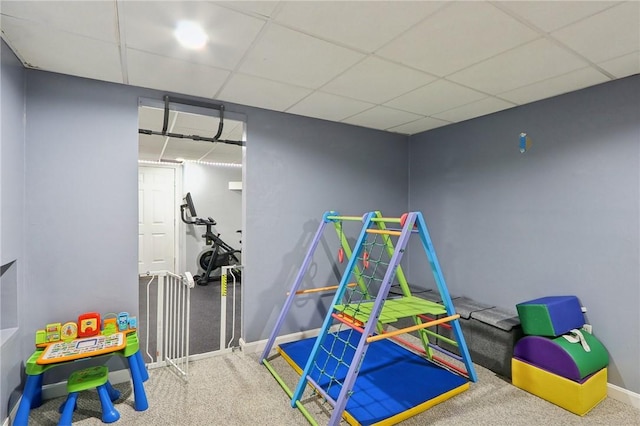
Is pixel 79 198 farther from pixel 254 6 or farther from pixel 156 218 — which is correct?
pixel 156 218

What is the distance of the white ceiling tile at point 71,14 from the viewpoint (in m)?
1.55

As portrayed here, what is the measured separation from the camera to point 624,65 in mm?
2145

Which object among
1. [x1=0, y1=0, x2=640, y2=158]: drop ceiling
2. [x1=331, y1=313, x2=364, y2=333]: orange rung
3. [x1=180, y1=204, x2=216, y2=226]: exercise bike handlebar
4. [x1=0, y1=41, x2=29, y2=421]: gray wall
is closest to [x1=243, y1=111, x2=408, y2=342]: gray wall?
[x1=0, y1=0, x2=640, y2=158]: drop ceiling

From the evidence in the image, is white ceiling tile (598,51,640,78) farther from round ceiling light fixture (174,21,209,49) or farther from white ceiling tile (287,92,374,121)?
round ceiling light fixture (174,21,209,49)

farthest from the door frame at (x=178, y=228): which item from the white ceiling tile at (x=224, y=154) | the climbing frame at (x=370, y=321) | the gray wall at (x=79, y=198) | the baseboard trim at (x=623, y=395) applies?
the baseboard trim at (x=623, y=395)

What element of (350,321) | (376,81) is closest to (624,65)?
(376,81)

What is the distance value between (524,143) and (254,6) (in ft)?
8.67

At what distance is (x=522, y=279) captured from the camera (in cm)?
301

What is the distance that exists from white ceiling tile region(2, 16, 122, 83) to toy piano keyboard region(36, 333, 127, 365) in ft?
6.18

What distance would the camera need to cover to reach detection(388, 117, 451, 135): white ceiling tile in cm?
354

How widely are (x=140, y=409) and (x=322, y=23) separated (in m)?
2.68

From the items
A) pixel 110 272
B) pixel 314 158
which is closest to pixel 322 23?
pixel 314 158

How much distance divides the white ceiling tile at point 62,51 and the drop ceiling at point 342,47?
10 mm

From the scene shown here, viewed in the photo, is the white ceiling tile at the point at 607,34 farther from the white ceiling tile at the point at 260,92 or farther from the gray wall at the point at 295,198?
the gray wall at the point at 295,198
